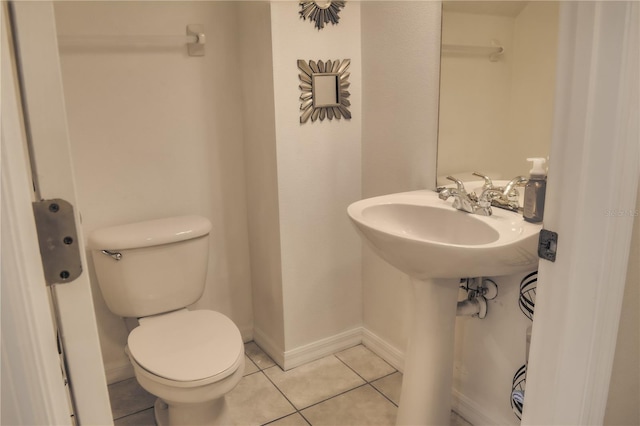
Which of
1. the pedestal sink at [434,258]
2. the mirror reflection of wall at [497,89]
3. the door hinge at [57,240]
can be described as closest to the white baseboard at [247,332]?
the pedestal sink at [434,258]

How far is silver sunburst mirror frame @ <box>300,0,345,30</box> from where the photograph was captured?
2043 mm

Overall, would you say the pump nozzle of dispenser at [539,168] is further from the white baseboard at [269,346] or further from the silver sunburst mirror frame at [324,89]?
the white baseboard at [269,346]

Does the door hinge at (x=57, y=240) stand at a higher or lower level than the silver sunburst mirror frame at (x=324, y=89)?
lower

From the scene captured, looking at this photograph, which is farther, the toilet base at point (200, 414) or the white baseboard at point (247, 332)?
the white baseboard at point (247, 332)

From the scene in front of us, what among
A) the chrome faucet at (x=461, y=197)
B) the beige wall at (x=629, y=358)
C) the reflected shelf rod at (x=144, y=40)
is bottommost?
the beige wall at (x=629, y=358)

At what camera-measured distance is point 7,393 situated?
54cm

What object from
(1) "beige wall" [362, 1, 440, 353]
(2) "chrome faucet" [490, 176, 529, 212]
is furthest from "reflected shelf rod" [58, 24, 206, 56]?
(2) "chrome faucet" [490, 176, 529, 212]

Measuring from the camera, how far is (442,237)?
1.74 meters

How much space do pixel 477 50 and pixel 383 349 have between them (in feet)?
4.68

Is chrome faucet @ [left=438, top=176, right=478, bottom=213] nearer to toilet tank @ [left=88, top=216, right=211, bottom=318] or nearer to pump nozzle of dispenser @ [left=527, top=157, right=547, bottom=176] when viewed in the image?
pump nozzle of dispenser @ [left=527, top=157, right=547, bottom=176]

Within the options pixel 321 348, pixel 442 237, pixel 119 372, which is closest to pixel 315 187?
pixel 442 237

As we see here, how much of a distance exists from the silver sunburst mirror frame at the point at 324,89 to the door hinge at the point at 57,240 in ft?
5.33

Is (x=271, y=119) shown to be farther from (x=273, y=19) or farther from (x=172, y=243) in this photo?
(x=172, y=243)

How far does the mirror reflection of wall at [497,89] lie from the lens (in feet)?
5.11
